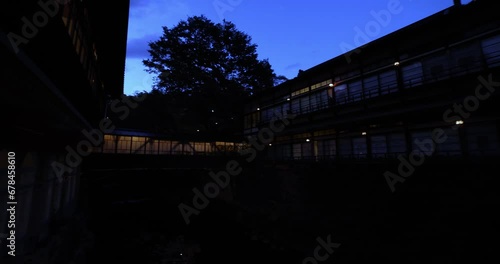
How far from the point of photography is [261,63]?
3462 centimetres

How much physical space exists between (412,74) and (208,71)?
81.1ft

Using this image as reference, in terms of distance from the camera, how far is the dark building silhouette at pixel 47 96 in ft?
13.0

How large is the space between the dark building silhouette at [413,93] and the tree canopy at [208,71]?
10.9 metres

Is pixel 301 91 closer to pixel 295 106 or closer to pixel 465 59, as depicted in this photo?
pixel 295 106

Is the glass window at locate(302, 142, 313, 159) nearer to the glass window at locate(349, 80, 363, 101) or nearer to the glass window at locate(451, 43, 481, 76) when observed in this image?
the glass window at locate(349, 80, 363, 101)

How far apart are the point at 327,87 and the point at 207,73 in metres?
17.7

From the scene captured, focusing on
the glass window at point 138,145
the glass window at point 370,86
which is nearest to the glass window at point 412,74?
the glass window at point 370,86

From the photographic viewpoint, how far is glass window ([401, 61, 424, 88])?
14473 millimetres

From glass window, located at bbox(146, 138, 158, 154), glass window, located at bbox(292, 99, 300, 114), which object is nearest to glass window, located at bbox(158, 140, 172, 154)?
glass window, located at bbox(146, 138, 158, 154)

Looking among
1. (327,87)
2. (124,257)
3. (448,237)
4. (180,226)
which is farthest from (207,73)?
(448,237)

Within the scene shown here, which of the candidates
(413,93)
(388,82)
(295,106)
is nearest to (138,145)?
(295,106)

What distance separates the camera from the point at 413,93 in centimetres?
1435

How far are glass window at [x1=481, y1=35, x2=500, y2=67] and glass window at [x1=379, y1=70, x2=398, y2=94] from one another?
171 inches

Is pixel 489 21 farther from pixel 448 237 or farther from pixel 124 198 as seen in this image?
pixel 124 198
